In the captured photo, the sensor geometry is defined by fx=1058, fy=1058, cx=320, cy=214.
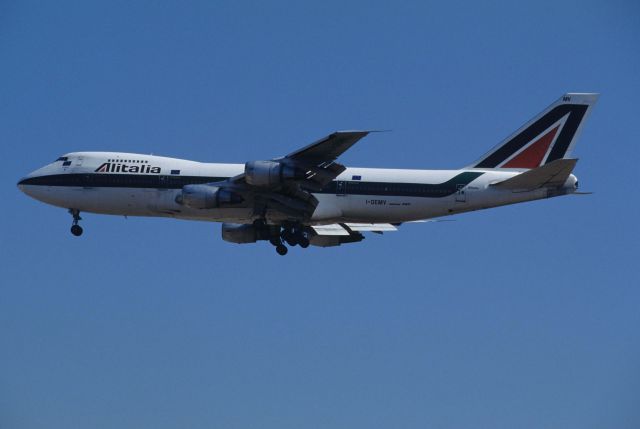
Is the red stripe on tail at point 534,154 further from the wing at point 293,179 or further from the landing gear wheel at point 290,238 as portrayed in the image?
the landing gear wheel at point 290,238

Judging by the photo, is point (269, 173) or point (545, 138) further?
point (545, 138)

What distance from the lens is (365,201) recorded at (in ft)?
181

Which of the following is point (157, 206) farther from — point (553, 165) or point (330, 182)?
point (553, 165)

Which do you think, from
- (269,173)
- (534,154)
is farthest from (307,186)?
(534,154)

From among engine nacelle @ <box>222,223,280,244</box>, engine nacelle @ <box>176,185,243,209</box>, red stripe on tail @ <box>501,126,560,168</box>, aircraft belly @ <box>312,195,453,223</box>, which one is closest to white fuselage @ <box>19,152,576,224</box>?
aircraft belly @ <box>312,195,453,223</box>

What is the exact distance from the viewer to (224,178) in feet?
187

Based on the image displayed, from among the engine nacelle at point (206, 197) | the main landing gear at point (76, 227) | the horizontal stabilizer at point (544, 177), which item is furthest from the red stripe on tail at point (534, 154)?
the main landing gear at point (76, 227)

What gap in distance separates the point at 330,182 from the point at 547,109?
12921 millimetres

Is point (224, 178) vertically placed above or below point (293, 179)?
below

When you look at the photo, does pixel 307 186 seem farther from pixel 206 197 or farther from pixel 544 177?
pixel 544 177

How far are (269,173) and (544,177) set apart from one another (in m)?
13.4

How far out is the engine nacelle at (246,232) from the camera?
57750 millimetres

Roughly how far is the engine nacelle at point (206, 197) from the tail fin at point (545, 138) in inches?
521

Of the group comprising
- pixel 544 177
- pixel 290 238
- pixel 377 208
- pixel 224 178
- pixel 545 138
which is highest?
pixel 545 138
